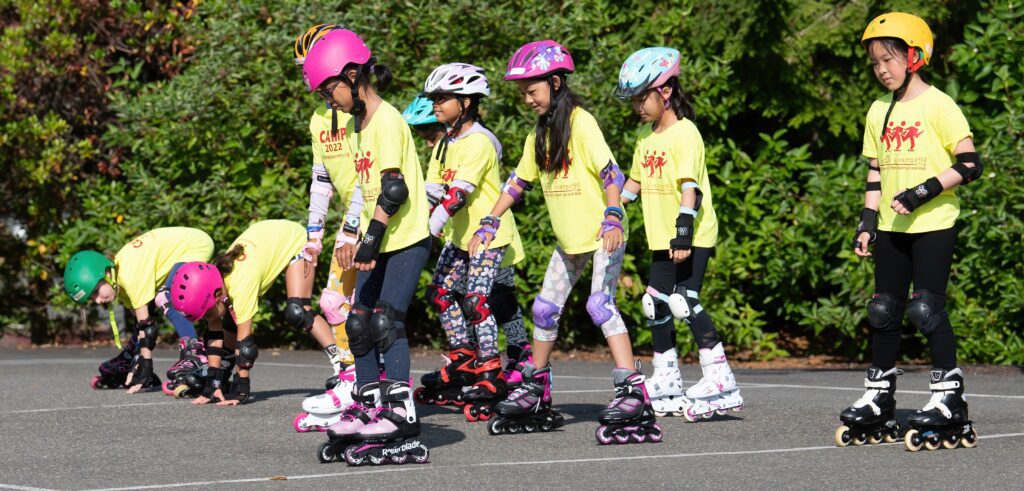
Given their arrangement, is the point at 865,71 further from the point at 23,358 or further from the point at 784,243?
the point at 23,358

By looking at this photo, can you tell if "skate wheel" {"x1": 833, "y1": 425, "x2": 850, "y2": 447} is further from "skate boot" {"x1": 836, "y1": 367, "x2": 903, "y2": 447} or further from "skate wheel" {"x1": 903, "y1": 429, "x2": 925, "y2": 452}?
"skate wheel" {"x1": 903, "y1": 429, "x2": 925, "y2": 452}

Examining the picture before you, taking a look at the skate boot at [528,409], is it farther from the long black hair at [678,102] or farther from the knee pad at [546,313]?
the long black hair at [678,102]

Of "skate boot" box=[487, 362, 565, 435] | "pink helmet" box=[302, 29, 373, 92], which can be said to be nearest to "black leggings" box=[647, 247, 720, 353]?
"skate boot" box=[487, 362, 565, 435]

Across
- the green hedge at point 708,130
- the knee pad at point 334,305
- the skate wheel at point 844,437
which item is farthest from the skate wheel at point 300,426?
the green hedge at point 708,130

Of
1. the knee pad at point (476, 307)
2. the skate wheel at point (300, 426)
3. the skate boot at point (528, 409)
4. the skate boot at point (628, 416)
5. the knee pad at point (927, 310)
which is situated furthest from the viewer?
the knee pad at point (476, 307)

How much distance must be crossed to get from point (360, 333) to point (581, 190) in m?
1.68

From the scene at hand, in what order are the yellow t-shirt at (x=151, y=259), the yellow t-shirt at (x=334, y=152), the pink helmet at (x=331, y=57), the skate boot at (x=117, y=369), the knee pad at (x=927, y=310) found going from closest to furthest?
the pink helmet at (x=331, y=57)
the knee pad at (x=927, y=310)
the yellow t-shirt at (x=334, y=152)
the yellow t-shirt at (x=151, y=259)
the skate boot at (x=117, y=369)

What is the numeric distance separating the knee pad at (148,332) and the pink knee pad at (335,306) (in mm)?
1894

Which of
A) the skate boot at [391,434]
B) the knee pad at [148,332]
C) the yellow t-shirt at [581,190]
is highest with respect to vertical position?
the yellow t-shirt at [581,190]

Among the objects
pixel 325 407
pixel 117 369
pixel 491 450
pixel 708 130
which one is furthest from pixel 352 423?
pixel 708 130

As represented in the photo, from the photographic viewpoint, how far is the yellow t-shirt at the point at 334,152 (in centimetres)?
777

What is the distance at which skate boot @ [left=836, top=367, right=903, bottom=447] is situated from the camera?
687 cm

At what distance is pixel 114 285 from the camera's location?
9719 mm

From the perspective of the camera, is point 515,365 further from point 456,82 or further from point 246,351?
point 456,82
